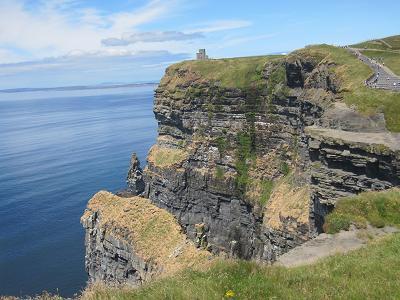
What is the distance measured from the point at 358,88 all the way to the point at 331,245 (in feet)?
79.7

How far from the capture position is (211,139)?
230ft

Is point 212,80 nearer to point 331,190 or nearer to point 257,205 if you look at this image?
point 257,205

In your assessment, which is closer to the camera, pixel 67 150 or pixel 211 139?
pixel 211 139

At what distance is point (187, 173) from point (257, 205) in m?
14.7

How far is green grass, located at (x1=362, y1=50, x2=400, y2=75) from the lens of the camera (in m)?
51.8

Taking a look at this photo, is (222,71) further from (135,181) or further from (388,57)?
(388,57)

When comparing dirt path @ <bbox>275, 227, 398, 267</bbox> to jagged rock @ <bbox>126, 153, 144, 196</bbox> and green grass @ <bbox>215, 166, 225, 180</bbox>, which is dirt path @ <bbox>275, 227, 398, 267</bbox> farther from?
jagged rock @ <bbox>126, 153, 144, 196</bbox>

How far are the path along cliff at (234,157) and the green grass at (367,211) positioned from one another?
49.7 feet

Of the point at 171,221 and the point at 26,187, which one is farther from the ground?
the point at 171,221

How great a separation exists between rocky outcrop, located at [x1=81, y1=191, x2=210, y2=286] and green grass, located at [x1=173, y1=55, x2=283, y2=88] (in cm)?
2403

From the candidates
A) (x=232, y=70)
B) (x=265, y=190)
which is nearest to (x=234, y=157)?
(x=265, y=190)

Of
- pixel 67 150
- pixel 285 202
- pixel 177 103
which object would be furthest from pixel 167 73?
pixel 67 150

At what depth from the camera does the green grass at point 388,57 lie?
51.8 metres

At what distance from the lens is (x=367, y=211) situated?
2431cm
